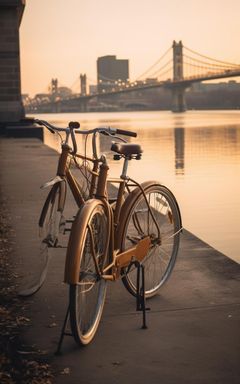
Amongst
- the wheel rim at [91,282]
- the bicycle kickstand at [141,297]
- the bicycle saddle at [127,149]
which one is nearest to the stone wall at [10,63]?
the bicycle saddle at [127,149]

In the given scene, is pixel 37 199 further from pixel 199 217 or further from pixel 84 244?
pixel 84 244

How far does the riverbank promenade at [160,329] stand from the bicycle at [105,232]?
0.12 m

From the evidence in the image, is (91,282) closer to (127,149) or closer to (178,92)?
(127,149)

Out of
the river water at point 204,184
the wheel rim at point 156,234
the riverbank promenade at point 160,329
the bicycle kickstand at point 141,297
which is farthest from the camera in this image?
the river water at point 204,184

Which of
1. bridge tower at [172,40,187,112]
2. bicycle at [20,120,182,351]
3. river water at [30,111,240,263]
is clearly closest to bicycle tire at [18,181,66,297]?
bicycle at [20,120,182,351]

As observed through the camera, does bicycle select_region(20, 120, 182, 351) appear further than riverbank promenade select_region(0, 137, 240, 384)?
Yes

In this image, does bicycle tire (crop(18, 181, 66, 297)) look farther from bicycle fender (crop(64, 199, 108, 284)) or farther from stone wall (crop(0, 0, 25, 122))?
stone wall (crop(0, 0, 25, 122))

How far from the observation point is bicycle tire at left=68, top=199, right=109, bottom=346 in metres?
3.29

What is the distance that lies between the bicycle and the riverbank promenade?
123 millimetres

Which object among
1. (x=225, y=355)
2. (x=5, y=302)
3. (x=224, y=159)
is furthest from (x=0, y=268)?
(x=224, y=159)

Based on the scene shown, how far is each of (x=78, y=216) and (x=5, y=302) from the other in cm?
114

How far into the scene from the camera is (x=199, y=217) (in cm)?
873

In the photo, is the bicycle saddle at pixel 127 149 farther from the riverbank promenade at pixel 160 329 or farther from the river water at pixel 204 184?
the river water at pixel 204 184

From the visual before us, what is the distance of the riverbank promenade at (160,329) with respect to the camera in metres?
3.12
